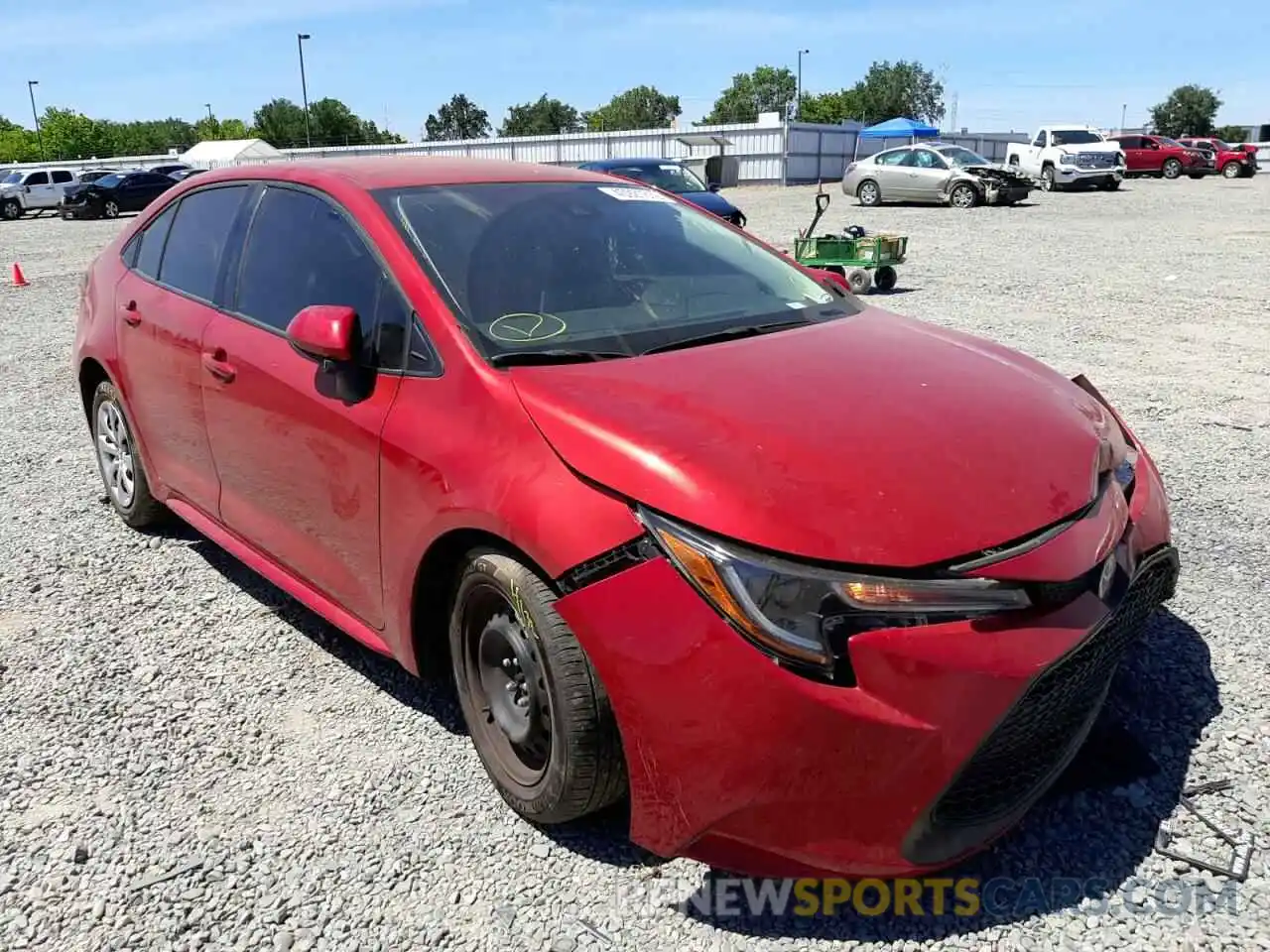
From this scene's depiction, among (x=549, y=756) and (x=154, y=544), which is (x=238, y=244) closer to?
(x=154, y=544)

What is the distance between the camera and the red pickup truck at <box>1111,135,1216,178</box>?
34.9m

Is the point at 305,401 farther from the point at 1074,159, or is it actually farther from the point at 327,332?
the point at 1074,159

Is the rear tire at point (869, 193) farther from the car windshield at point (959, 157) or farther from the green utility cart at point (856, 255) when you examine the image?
the green utility cart at point (856, 255)

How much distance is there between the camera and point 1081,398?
284 cm

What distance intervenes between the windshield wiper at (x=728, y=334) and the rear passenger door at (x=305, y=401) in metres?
0.74

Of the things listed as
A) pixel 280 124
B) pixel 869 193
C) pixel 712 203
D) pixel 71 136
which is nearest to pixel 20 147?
pixel 71 136

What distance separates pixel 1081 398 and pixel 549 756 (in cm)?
181

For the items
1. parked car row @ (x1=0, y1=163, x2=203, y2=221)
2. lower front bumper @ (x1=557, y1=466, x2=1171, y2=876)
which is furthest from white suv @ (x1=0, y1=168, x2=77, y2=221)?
lower front bumper @ (x1=557, y1=466, x2=1171, y2=876)

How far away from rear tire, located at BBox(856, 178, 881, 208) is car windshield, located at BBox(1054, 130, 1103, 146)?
811 cm

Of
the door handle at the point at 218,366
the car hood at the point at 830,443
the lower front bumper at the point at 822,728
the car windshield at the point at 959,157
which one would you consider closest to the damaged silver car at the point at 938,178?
the car windshield at the point at 959,157

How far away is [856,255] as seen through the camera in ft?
37.4

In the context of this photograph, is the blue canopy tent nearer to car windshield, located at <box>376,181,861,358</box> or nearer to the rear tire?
the rear tire

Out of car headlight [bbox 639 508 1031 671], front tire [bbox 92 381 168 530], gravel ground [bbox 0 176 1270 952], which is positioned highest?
car headlight [bbox 639 508 1031 671]

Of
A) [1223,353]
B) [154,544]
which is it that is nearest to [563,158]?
[1223,353]
